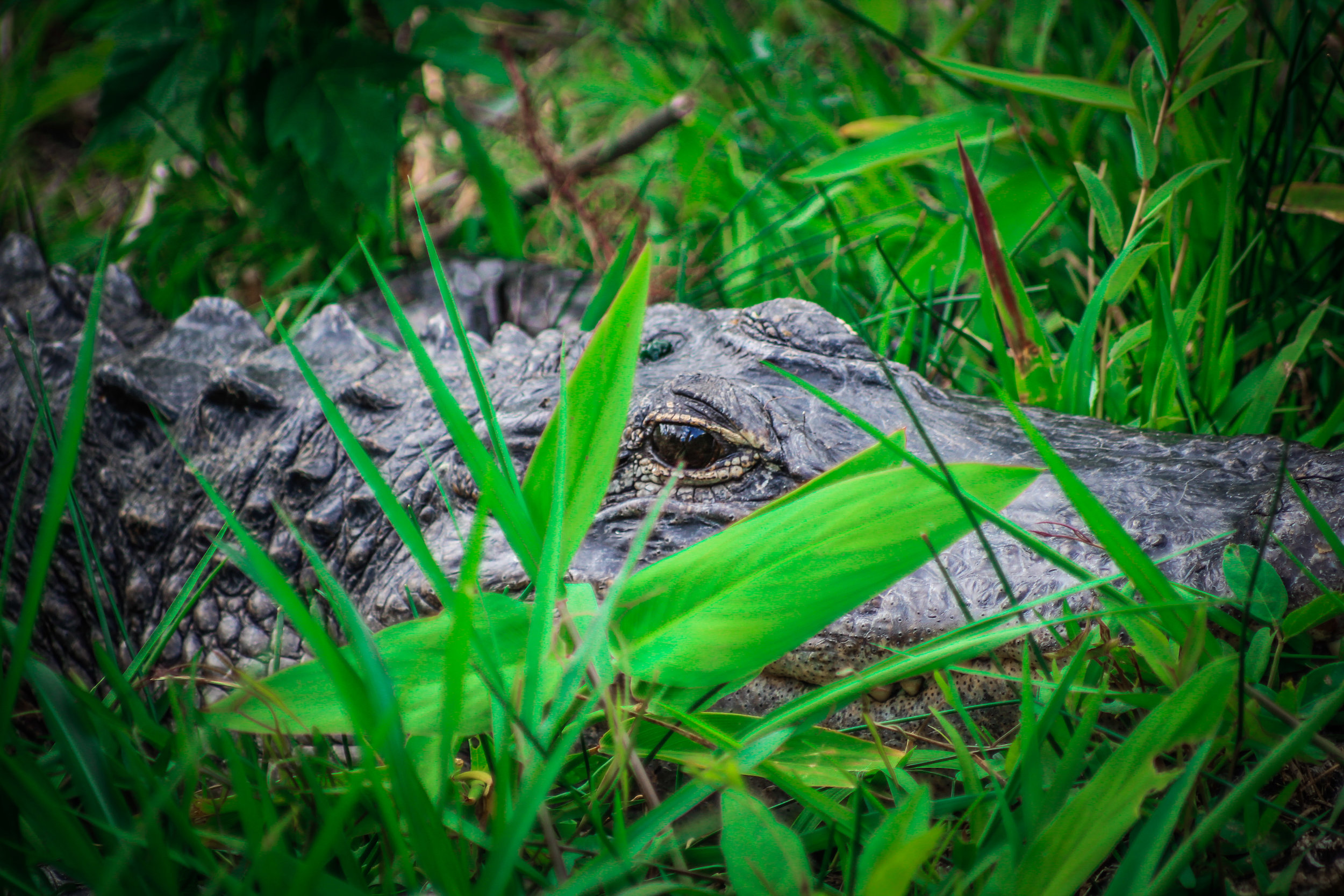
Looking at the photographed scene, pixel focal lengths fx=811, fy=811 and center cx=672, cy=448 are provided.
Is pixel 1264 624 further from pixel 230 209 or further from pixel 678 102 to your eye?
pixel 230 209

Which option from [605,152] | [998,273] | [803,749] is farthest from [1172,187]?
[605,152]

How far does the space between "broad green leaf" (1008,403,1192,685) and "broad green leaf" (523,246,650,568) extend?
1.76 ft

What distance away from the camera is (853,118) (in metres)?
3.79

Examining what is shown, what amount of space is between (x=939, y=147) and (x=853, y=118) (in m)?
1.38

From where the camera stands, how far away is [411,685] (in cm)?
107

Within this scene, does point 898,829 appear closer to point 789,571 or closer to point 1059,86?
point 789,571

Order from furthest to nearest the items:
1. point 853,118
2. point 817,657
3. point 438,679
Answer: point 853,118 < point 817,657 < point 438,679

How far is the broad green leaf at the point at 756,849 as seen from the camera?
0.96 m

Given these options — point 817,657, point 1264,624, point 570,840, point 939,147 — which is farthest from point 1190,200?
point 570,840

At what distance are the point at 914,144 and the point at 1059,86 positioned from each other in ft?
2.41

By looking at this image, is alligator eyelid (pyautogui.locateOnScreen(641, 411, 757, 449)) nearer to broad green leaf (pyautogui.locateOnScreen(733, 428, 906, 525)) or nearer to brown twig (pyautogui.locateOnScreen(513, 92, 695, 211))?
broad green leaf (pyautogui.locateOnScreen(733, 428, 906, 525))

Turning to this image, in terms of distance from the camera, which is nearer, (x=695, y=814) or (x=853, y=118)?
(x=695, y=814)

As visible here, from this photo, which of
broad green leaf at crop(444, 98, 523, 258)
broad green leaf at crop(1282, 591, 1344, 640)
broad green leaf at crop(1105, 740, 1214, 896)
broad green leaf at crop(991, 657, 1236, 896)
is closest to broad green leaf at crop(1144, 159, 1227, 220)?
broad green leaf at crop(1282, 591, 1344, 640)

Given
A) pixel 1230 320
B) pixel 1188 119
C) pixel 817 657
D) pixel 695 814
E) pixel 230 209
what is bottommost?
pixel 695 814
